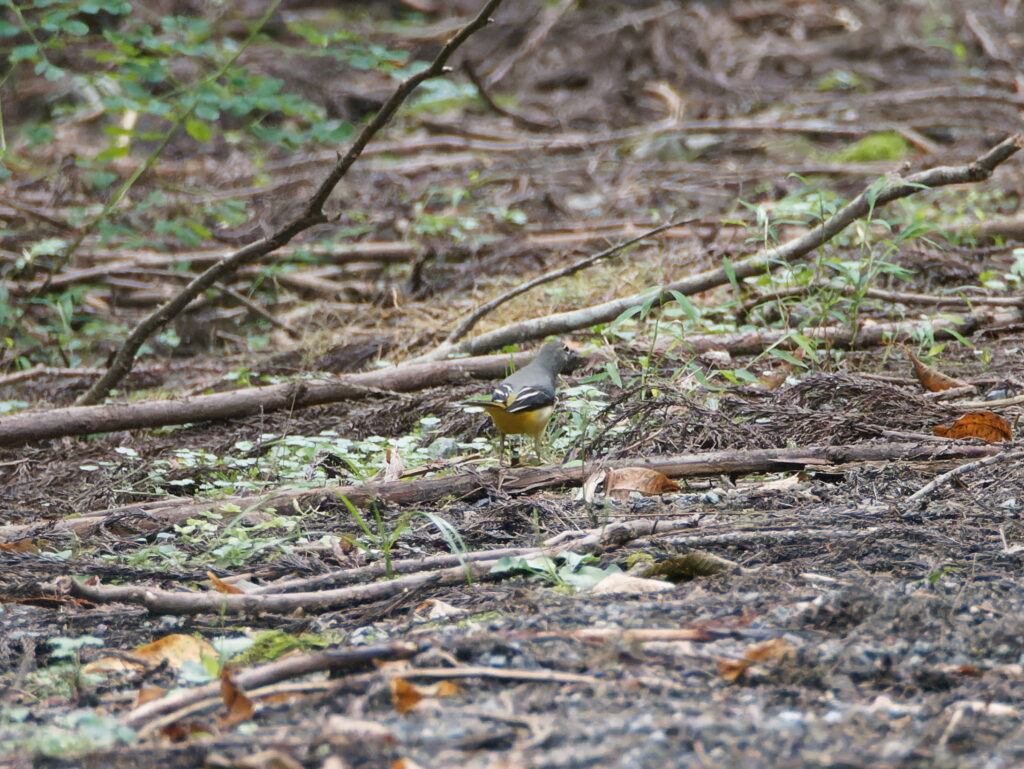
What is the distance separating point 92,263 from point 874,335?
607 cm

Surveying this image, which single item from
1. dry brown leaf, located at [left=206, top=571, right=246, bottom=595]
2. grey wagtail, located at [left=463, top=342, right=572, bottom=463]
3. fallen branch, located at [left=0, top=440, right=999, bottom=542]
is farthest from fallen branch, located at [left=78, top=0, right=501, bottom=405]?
dry brown leaf, located at [left=206, top=571, right=246, bottom=595]

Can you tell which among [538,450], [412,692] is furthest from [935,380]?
[412,692]

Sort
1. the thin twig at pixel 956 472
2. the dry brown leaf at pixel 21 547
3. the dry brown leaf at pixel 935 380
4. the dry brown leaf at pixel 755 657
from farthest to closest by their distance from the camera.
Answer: the dry brown leaf at pixel 935 380, the dry brown leaf at pixel 21 547, the thin twig at pixel 956 472, the dry brown leaf at pixel 755 657

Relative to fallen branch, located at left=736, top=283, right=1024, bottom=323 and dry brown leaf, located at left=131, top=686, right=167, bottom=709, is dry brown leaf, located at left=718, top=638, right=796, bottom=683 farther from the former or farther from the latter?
fallen branch, located at left=736, top=283, right=1024, bottom=323

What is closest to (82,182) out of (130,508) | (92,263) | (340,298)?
(92,263)

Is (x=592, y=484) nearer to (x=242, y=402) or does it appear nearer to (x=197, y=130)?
(x=242, y=402)

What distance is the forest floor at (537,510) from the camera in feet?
6.73

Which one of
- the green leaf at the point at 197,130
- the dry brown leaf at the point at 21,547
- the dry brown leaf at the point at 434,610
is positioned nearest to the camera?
the dry brown leaf at the point at 434,610

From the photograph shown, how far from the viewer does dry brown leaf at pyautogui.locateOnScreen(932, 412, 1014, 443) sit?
4.01m

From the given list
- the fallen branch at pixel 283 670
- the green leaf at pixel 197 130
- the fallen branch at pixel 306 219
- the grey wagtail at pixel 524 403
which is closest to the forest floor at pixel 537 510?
the fallen branch at pixel 283 670

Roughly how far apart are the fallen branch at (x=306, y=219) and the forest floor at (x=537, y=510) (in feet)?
1.32

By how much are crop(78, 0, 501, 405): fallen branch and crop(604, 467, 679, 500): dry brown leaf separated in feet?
6.80

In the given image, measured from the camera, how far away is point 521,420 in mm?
4566

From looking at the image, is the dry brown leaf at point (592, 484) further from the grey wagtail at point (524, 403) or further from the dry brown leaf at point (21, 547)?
the dry brown leaf at point (21, 547)
